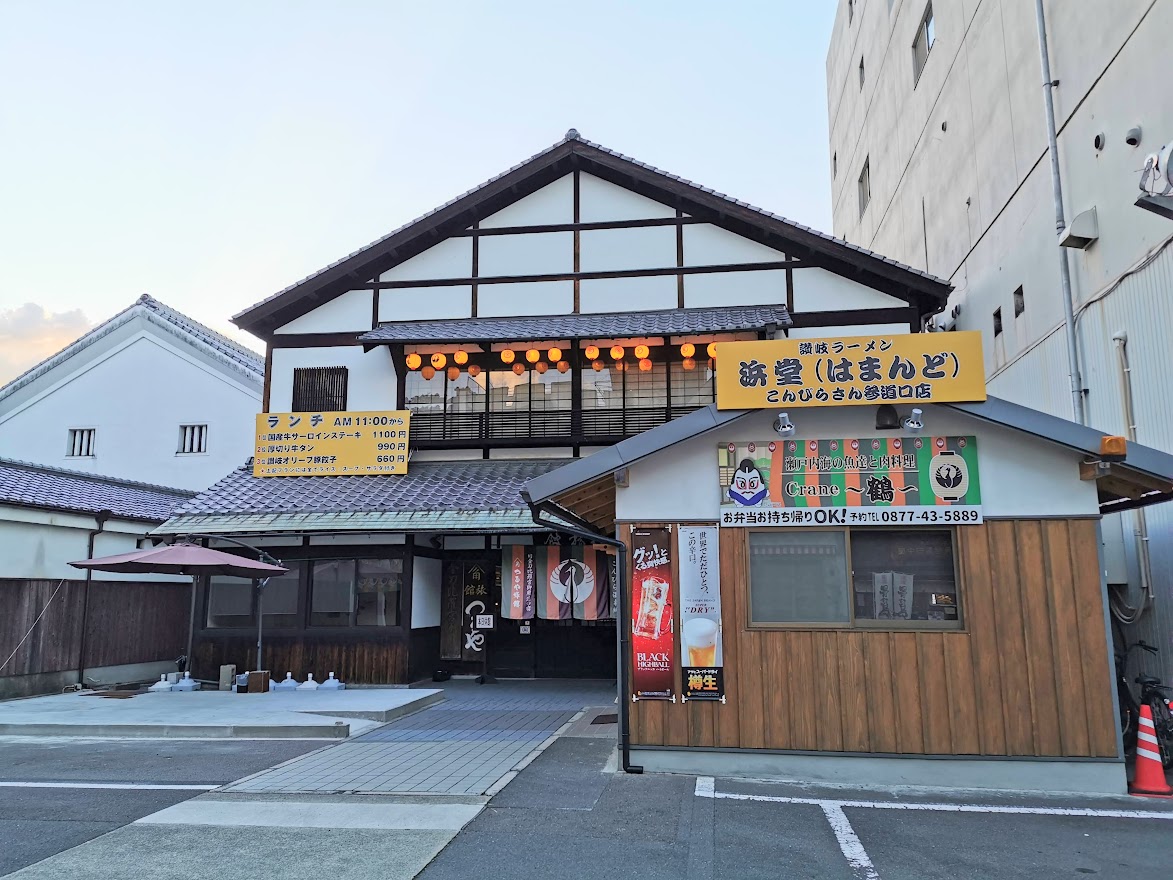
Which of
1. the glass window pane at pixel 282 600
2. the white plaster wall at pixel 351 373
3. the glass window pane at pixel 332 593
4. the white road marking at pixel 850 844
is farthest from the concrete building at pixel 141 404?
the white road marking at pixel 850 844

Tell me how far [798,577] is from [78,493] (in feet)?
48.8

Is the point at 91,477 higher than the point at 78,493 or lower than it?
higher

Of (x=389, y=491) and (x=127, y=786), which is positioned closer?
(x=127, y=786)

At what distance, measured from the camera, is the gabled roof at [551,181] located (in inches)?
574

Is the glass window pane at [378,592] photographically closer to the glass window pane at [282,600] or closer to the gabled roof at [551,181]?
the glass window pane at [282,600]

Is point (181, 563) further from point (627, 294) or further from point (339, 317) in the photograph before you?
point (627, 294)

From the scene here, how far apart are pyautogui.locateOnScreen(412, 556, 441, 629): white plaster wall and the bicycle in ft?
34.1

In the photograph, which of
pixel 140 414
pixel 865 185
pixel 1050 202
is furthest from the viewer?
pixel 865 185

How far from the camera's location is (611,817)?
6.54 m

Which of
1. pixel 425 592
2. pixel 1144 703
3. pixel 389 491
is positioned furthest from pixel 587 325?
pixel 1144 703

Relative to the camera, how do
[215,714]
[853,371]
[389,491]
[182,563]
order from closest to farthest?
[853,371] < [215,714] < [182,563] < [389,491]

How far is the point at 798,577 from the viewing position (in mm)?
8094

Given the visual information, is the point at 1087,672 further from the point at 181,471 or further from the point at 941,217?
the point at 181,471

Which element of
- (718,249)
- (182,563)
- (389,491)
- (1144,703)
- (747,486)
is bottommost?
(1144,703)
